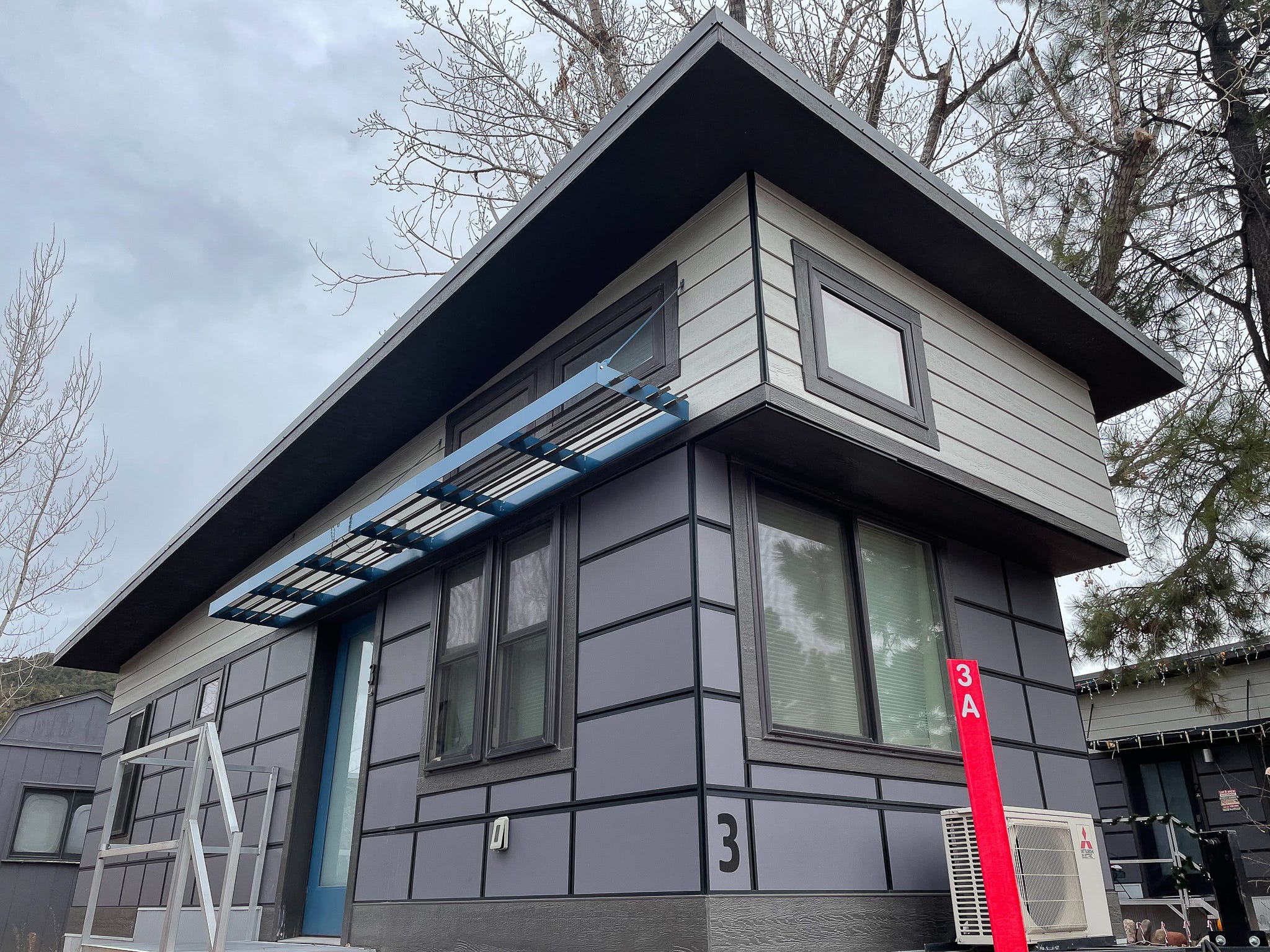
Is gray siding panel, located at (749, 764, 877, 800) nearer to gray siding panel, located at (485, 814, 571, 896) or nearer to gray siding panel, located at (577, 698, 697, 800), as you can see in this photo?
gray siding panel, located at (577, 698, 697, 800)

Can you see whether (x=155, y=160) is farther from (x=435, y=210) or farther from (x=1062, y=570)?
(x=1062, y=570)

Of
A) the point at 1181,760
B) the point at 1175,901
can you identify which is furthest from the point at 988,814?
the point at 1181,760

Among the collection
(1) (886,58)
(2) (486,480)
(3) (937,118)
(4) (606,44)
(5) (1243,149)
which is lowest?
(2) (486,480)

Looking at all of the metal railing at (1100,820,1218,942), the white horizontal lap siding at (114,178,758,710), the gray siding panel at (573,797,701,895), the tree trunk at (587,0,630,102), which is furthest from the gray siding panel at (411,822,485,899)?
the tree trunk at (587,0,630,102)

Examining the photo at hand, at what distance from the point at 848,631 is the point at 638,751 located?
116 centimetres

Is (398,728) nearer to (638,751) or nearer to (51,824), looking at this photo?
(638,751)

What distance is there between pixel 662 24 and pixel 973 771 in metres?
8.75

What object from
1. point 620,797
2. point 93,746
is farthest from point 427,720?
point 93,746

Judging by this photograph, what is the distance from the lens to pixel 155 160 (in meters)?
17.6

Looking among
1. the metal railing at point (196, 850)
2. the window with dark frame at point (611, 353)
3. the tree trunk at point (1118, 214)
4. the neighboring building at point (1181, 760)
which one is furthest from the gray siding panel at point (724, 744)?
the neighboring building at point (1181, 760)

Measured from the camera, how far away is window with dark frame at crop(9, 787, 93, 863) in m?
12.0

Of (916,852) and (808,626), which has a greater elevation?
(808,626)

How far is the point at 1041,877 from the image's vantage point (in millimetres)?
3668

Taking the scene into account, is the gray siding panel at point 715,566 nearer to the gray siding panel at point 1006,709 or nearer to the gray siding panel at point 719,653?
the gray siding panel at point 719,653
